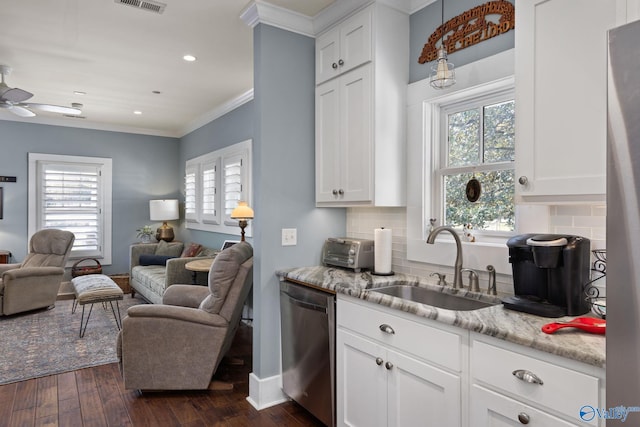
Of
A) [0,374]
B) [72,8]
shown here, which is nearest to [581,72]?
[72,8]

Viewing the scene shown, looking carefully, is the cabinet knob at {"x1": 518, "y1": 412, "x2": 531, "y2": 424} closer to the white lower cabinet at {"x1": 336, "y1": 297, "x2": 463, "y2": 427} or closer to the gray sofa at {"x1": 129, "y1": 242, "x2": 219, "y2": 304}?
the white lower cabinet at {"x1": 336, "y1": 297, "x2": 463, "y2": 427}

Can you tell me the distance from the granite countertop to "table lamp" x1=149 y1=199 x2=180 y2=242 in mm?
4819

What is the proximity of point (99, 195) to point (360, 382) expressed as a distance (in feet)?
19.5

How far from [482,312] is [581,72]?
98 cm

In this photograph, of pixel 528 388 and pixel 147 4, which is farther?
pixel 147 4

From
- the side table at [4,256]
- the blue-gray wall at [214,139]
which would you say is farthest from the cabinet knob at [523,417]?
the side table at [4,256]

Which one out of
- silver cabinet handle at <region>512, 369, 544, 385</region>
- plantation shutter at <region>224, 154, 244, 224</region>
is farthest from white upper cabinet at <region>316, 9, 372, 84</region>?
plantation shutter at <region>224, 154, 244, 224</region>

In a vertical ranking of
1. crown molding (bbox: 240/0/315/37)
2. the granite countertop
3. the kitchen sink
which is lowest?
the kitchen sink

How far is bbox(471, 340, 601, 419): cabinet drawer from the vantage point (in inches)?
50.2

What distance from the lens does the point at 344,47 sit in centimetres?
270

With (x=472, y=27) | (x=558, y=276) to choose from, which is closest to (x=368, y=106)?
(x=472, y=27)

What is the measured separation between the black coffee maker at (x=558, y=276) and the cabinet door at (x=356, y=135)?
1.08m

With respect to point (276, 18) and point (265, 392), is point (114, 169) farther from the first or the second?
point (265, 392)

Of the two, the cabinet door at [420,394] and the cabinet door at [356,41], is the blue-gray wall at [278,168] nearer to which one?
the cabinet door at [356,41]
